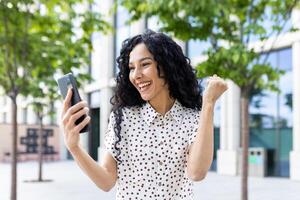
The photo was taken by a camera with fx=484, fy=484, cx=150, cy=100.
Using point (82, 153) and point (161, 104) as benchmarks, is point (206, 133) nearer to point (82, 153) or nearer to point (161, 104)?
point (161, 104)

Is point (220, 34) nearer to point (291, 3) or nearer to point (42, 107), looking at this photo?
point (291, 3)

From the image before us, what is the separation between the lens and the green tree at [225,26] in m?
7.29

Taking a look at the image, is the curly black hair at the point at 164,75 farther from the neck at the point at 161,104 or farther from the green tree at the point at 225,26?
the green tree at the point at 225,26

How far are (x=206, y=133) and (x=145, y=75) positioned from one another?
344 mm

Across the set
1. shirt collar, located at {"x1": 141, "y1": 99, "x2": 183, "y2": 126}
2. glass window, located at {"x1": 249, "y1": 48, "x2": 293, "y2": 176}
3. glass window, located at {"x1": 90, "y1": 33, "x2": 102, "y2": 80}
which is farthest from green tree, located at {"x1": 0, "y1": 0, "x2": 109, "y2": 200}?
glass window, located at {"x1": 90, "y1": 33, "x2": 102, "y2": 80}

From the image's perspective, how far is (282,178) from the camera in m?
17.9

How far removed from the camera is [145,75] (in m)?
1.94

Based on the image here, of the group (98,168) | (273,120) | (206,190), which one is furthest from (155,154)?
(273,120)

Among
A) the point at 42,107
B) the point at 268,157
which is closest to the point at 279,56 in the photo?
the point at 268,157

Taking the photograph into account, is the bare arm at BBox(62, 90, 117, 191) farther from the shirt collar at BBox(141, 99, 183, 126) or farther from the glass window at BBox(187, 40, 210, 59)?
the glass window at BBox(187, 40, 210, 59)

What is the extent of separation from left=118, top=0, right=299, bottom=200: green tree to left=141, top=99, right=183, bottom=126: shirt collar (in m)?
5.05

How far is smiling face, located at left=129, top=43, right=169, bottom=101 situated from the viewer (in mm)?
1944

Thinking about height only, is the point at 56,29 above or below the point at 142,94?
above

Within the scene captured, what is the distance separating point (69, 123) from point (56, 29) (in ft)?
24.9
